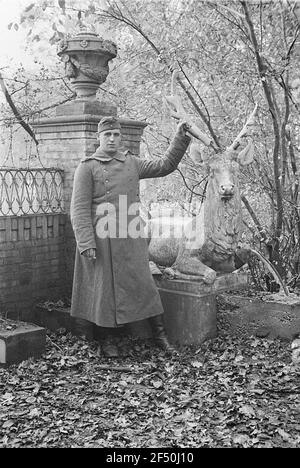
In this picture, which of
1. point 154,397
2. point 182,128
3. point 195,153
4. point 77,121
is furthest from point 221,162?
point 154,397

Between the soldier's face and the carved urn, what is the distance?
1.22 m

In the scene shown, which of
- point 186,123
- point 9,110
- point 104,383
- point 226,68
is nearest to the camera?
point 104,383

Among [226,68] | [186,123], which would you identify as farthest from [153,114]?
[186,123]

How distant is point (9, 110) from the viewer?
9.15m

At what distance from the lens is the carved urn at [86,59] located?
22.7ft

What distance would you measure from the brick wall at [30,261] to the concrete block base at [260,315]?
1.96m

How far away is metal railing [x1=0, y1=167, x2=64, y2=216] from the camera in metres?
6.75

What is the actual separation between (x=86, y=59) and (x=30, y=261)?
237 cm

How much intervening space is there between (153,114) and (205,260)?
190 inches

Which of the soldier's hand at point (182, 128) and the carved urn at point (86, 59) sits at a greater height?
the carved urn at point (86, 59)

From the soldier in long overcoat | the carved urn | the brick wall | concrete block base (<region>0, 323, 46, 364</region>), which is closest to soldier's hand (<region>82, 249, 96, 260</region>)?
the soldier in long overcoat

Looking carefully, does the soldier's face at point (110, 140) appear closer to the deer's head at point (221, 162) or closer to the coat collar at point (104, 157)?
the coat collar at point (104, 157)

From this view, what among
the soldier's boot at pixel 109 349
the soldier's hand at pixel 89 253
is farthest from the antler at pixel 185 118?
the soldier's boot at pixel 109 349

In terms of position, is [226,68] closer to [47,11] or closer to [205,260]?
[47,11]
